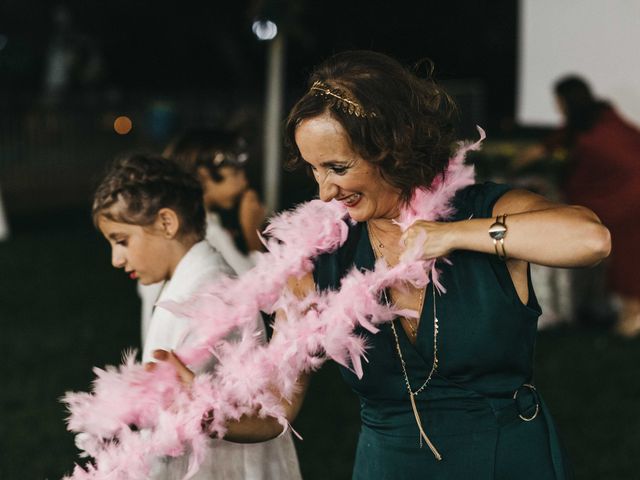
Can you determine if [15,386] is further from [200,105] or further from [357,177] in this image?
[200,105]

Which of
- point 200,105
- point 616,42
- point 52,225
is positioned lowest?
point 52,225

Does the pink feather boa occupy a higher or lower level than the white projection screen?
lower

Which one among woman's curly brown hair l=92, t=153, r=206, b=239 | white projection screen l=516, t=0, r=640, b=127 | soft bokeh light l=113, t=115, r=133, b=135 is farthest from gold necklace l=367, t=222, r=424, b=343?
soft bokeh light l=113, t=115, r=133, b=135

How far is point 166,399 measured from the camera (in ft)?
7.28

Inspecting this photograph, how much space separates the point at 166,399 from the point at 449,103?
940mm

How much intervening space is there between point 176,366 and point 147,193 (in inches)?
28.5

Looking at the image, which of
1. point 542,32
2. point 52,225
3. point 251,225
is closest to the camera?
point 251,225

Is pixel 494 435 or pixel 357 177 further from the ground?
pixel 357 177

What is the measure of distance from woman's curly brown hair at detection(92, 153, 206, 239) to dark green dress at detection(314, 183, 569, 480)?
2.69 feet

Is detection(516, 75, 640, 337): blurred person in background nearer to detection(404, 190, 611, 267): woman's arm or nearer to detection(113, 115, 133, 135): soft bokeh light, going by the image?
detection(404, 190, 611, 267): woman's arm

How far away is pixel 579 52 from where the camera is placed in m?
8.12

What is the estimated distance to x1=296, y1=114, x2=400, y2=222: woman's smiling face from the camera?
2.01 meters

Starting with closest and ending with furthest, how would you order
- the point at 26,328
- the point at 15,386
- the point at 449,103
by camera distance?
the point at 449,103 < the point at 15,386 < the point at 26,328

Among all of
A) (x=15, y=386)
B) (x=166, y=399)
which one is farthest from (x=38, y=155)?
(x=166, y=399)
